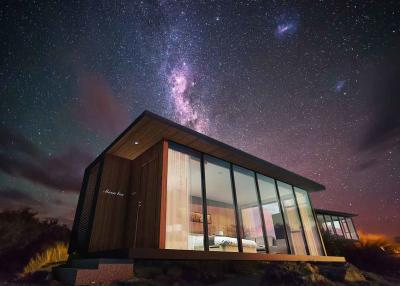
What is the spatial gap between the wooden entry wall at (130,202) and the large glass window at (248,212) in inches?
136

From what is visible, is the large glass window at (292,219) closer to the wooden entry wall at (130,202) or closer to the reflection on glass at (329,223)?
the wooden entry wall at (130,202)

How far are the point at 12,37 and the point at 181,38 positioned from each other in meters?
8.10

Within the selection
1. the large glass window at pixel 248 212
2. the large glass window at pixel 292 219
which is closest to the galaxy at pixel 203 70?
the large glass window at pixel 248 212

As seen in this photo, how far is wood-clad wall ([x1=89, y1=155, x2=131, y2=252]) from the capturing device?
633cm

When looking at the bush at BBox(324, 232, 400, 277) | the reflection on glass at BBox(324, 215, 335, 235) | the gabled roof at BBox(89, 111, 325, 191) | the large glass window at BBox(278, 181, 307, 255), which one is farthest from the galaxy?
the reflection on glass at BBox(324, 215, 335, 235)

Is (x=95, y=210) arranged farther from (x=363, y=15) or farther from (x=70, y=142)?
(x=363, y=15)

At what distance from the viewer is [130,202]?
715cm

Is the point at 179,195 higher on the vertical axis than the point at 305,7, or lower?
lower

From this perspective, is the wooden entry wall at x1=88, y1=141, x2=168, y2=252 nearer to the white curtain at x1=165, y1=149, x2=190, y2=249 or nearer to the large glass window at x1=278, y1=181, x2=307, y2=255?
the white curtain at x1=165, y1=149, x2=190, y2=249

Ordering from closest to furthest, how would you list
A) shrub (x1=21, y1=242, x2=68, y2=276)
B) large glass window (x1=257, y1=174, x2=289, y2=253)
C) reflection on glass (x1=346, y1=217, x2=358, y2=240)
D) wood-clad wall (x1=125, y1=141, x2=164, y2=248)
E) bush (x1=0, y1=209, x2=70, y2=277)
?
1. wood-clad wall (x1=125, y1=141, x2=164, y2=248)
2. shrub (x1=21, y1=242, x2=68, y2=276)
3. bush (x1=0, y1=209, x2=70, y2=277)
4. large glass window (x1=257, y1=174, x2=289, y2=253)
5. reflection on glass (x1=346, y1=217, x2=358, y2=240)

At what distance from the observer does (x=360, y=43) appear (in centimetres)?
1071

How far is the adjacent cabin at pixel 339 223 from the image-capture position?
20.0m

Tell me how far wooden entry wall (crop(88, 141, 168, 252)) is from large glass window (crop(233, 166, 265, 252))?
11.4 feet

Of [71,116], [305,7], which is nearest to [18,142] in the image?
[71,116]
